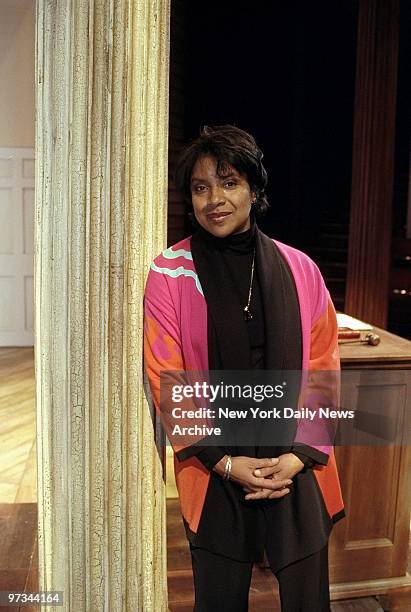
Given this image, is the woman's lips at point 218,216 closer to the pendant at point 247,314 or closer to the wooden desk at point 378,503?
the pendant at point 247,314

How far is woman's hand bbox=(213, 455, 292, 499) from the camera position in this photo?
1.52 meters

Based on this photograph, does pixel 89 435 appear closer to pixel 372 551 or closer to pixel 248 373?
pixel 248 373

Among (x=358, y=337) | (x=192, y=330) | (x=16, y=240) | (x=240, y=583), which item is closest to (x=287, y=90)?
(x=16, y=240)

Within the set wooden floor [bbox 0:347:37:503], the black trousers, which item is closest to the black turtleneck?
the black trousers

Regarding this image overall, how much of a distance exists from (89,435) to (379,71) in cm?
490

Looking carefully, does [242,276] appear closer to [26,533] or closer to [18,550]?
[18,550]

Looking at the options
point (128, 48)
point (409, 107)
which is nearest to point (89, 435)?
point (128, 48)

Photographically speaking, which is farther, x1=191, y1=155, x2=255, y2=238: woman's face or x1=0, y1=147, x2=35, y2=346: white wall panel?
x1=0, y1=147, x2=35, y2=346: white wall panel

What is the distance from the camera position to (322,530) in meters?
1.62

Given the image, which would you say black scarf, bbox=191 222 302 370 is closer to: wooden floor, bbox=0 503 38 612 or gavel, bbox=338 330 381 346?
gavel, bbox=338 330 381 346

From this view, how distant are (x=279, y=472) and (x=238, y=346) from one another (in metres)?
0.31

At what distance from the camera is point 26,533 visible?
2.95m

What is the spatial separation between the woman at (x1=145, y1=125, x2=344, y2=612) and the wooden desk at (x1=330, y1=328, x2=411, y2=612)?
0.66 m

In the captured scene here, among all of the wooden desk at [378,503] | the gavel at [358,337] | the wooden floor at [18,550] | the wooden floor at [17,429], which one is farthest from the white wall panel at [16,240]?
the wooden desk at [378,503]
